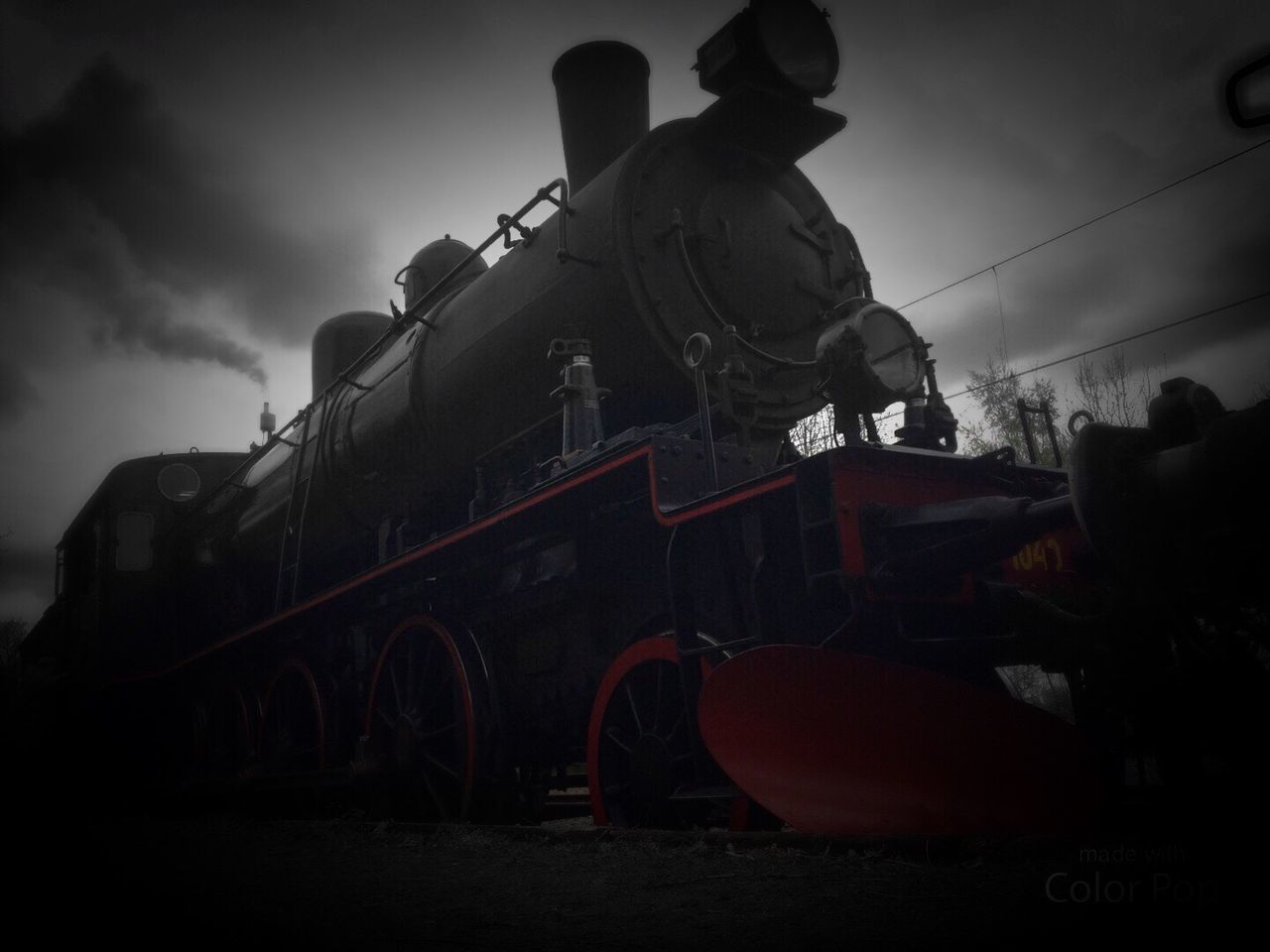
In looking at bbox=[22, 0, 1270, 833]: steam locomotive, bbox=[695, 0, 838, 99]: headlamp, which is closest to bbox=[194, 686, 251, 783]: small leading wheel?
bbox=[22, 0, 1270, 833]: steam locomotive

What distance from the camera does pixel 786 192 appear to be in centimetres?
430

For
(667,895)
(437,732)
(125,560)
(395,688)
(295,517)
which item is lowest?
(667,895)

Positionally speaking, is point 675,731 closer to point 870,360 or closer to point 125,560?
point 870,360

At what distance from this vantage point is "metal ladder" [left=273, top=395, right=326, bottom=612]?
6086 mm

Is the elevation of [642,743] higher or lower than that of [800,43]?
lower

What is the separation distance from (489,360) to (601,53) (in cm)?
177

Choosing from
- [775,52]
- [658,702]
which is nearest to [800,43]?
[775,52]

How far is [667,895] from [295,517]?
5082 mm

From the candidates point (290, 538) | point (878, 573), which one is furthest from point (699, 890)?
point (290, 538)

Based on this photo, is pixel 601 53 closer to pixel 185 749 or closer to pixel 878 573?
pixel 878 573

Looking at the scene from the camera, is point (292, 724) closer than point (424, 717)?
No

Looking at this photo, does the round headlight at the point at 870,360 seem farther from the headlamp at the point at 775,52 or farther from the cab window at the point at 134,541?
the cab window at the point at 134,541

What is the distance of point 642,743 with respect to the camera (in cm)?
313

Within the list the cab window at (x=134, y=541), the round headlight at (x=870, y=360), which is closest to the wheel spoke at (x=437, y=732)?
the round headlight at (x=870, y=360)
